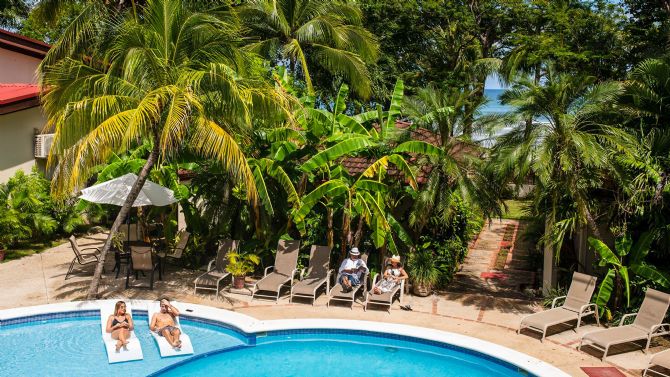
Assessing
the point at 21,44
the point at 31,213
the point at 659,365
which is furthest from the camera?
the point at 21,44

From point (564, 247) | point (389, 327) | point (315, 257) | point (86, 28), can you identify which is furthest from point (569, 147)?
point (86, 28)

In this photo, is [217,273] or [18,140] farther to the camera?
[18,140]

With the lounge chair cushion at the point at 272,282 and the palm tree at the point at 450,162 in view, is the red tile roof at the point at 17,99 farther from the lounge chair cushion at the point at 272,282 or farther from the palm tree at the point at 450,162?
the palm tree at the point at 450,162

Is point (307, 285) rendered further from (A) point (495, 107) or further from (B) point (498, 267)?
(B) point (498, 267)

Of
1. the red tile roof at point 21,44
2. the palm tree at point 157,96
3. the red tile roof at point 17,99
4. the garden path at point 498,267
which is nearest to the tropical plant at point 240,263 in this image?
the palm tree at point 157,96

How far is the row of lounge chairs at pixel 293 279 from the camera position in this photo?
13.6 metres

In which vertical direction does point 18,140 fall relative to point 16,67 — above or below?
below

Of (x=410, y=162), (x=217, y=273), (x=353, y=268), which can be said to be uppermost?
(x=410, y=162)

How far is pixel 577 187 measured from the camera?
483 inches

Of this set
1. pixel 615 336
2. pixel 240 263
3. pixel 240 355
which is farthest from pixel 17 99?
pixel 615 336

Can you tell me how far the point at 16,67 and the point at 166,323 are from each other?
61.6 feet

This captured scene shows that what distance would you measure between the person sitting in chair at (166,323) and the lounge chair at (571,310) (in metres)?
6.17

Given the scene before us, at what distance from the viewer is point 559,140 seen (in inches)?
483

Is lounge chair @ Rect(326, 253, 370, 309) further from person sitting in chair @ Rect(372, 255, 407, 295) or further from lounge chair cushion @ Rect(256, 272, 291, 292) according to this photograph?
lounge chair cushion @ Rect(256, 272, 291, 292)
